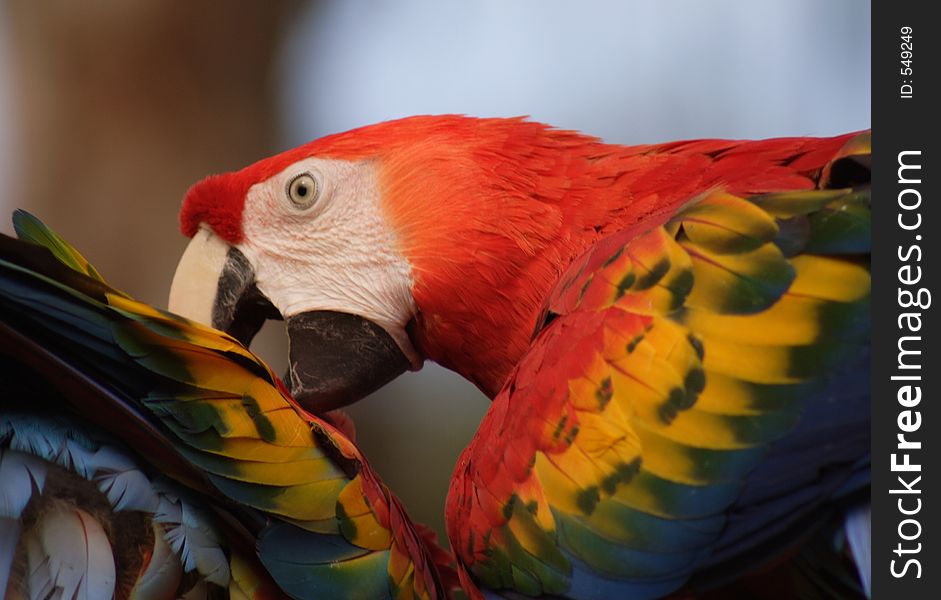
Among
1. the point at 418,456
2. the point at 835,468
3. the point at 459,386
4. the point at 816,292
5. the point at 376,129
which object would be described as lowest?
the point at 418,456

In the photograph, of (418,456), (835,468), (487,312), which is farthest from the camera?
(418,456)

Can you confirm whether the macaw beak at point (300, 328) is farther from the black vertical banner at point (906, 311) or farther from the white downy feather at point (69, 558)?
the black vertical banner at point (906, 311)

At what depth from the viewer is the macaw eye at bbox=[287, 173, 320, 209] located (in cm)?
92

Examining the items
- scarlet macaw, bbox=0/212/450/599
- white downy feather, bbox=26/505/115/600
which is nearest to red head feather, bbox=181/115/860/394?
scarlet macaw, bbox=0/212/450/599

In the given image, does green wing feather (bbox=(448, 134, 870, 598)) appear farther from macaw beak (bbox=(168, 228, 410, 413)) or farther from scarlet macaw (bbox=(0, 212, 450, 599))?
macaw beak (bbox=(168, 228, 410, 413))

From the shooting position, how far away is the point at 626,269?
0.60 m

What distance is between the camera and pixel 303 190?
92 cm

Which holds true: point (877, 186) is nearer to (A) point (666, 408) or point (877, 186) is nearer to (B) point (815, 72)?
(A) point (666, 408)

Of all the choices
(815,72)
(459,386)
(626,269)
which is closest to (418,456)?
(459,386)

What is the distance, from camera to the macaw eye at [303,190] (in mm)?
916

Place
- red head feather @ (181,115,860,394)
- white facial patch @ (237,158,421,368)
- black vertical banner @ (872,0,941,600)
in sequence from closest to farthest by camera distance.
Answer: black vertical banner @ (872,0,941,600) < red head feather @ (181,115,860,394) < white facial patch @ (237,158,421,368)

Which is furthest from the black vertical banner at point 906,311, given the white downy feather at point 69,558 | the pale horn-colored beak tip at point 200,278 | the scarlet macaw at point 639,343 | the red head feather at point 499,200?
the pale horn-colored beak tip at point 200,278

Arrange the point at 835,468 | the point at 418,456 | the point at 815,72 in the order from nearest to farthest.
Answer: the point at 835,468
the point at 815,72
the point at 418,456

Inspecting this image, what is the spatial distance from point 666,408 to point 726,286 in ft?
0.28
